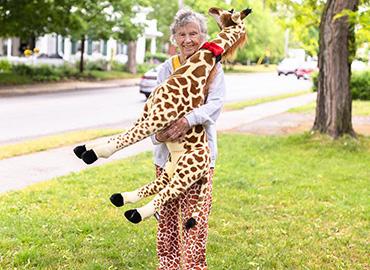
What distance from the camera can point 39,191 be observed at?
7660mm

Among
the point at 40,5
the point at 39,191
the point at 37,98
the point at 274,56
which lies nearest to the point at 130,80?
the point at 40,5

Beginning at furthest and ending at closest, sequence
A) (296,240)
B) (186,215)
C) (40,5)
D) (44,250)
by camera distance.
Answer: (40,5), (296,240), (44,250), (186,215)

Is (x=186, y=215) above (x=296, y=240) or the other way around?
above

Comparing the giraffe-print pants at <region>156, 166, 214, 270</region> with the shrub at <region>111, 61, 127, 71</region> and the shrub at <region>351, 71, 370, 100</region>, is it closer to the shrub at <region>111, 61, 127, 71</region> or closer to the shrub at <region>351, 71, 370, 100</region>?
the shrub at <region>351, 71, 370, 100</region>

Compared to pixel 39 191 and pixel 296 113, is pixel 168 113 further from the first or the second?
pixel 296 113

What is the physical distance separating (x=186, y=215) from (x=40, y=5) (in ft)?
79.1

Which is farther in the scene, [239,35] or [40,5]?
[40,5]

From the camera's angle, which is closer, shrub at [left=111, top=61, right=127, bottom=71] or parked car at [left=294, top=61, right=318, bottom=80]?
shrub at [left=111, top=61, right=127, bottom=71]

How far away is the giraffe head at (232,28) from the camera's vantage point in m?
4.00

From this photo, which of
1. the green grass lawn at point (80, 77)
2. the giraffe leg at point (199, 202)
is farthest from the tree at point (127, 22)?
the giraffe leg at point (199, 202)

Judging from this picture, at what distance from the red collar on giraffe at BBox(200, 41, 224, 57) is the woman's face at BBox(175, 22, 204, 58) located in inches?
2.5

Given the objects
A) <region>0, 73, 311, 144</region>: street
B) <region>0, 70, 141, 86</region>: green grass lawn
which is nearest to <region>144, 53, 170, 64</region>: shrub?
<region>0, 70, 141, 86</region>: green grass lawn

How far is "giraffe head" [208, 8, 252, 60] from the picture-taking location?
4.00m

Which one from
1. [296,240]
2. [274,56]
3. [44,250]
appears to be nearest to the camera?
[44,250]
